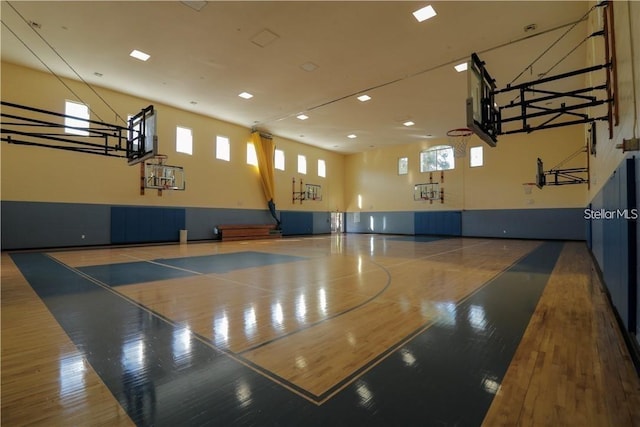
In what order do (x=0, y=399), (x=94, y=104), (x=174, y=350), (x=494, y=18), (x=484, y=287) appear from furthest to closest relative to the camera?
1. (x=94, y=104)
2. (x=494, y=18)
3. (x=484, y=287)
4. (x=174, y=350)
5. (x=0, y=399)

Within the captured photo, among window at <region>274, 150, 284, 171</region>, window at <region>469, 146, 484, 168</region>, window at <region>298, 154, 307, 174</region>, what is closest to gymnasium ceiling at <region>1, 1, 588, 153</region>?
window at <region>469, 146, 484, 168</region>

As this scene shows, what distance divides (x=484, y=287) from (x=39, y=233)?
11.9 m

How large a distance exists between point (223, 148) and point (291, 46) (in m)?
7.26

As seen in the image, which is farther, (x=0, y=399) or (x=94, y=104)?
(x=94, y=104)

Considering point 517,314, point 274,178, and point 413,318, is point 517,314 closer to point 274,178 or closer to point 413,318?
point 413,318

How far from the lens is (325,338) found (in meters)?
2.49

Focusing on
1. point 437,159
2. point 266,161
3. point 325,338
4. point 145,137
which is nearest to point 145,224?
point 145,137

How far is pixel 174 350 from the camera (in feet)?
7.47

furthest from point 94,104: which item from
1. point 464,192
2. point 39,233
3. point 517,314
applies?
point 464,192

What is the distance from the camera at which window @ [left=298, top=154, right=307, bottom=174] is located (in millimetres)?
16922

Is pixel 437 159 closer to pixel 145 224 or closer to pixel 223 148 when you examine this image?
pixel 223 148

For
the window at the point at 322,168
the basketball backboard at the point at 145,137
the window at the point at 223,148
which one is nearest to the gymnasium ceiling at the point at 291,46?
the basketball backboard at the point at 145,137

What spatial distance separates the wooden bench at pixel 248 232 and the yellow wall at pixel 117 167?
0.99 m

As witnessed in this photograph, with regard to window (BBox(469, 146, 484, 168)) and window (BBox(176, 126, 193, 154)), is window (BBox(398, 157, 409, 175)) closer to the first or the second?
window (BBox(469, 146, 484, 168))
